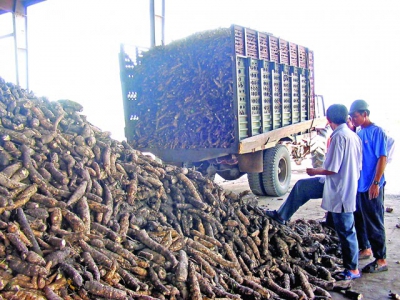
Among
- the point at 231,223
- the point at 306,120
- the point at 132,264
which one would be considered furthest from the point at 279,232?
the point at 306,120

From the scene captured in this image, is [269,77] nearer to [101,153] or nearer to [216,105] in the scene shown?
[216,105]

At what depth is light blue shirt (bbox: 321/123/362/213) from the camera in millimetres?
4141

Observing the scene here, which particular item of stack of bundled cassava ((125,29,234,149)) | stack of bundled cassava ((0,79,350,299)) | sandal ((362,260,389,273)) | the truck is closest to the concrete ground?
sandal ((362,260,389,273))

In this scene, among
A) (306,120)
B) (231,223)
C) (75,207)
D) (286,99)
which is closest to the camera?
(75,207)

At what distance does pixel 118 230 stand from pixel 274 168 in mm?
5228

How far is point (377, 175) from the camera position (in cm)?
448

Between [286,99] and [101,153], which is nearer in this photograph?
[101,153]

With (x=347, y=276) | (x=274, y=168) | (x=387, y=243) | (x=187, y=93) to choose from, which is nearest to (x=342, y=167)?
(x=347, y=276)

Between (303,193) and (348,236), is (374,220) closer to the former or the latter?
(348,236)

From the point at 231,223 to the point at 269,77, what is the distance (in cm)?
391

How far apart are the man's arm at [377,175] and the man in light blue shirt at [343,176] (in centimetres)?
29

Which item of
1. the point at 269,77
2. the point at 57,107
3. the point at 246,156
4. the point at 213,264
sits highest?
the point at 269,77

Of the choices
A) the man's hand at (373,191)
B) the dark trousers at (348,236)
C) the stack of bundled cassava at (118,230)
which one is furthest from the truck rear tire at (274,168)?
the dark trousers at (348,236)

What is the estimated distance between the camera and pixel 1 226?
10.7 ft
